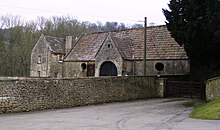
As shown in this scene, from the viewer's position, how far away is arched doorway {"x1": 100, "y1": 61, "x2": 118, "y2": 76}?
3912 cm

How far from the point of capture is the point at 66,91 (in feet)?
81.4

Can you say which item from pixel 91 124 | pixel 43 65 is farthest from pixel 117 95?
pixel 43 65

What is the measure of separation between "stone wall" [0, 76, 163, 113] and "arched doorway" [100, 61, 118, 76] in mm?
7199

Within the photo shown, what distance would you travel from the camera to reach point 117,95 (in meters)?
28.8

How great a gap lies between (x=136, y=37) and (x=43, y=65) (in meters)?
18.5

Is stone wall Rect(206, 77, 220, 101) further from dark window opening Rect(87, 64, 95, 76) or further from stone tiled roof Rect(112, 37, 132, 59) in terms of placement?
dark window opening Rect(87, 64, 95, 76)

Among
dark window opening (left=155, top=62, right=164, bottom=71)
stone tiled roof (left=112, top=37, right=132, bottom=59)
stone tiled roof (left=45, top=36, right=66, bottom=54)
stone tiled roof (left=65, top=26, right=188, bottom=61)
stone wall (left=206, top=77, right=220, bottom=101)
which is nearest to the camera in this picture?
stone wall (left=206, top=77, right=220, bottom=101)

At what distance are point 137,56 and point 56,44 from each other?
1926 cm

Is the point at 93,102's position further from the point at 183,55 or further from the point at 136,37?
the point at 136,37

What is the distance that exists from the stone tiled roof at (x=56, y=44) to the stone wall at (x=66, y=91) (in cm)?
2392

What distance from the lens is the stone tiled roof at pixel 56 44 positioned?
5316cm

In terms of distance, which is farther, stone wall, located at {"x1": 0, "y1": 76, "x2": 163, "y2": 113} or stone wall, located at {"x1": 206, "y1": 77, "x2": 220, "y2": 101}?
stone wall, located at {"x1": 206, "y1": 77, "x2": 220, "y2": 101}

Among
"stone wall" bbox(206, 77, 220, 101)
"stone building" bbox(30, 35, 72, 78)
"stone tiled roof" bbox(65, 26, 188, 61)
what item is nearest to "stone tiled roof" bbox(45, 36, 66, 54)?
"stone building" bbox(30, 35, 72, 78)

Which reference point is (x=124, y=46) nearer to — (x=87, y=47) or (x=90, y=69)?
(x=90, y=69)
